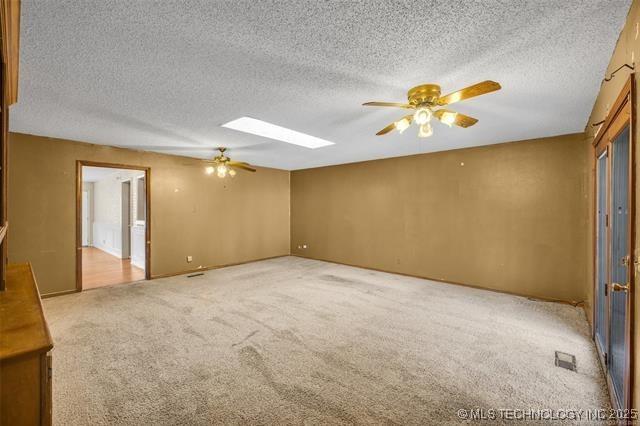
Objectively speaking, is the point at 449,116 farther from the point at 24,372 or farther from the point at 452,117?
the point at 24,372

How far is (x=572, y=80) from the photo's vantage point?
2.44m

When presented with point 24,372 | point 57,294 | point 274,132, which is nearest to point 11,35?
point 24,372

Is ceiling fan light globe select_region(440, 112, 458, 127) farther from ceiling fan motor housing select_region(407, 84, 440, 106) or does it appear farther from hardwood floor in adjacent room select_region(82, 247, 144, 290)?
hardwood floor in adjacent room select_region(82, 247, 144, 290)

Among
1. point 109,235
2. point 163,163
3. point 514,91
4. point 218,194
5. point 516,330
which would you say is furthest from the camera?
point 109,235

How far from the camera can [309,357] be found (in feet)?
8.55

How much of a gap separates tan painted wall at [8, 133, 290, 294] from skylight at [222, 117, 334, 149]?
2562 millimetres

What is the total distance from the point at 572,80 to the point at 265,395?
3.56 m

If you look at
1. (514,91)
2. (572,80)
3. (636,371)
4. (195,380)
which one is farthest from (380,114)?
(195,380)

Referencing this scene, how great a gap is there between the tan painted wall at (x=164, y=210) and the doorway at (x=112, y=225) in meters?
0.12

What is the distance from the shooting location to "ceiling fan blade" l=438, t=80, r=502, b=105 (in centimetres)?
187

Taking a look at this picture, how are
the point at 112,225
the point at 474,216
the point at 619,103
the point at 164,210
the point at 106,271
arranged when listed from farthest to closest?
the point at 112,225
the point at 106,271
the point at 164,210
the point at 474,216
the point at 619,103

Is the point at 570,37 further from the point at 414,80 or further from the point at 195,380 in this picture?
the point at 195,380

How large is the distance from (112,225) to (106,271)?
288 centimetres

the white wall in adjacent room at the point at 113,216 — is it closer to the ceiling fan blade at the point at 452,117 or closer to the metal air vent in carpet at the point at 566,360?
the ceiling fan blade at the point at 452,117
